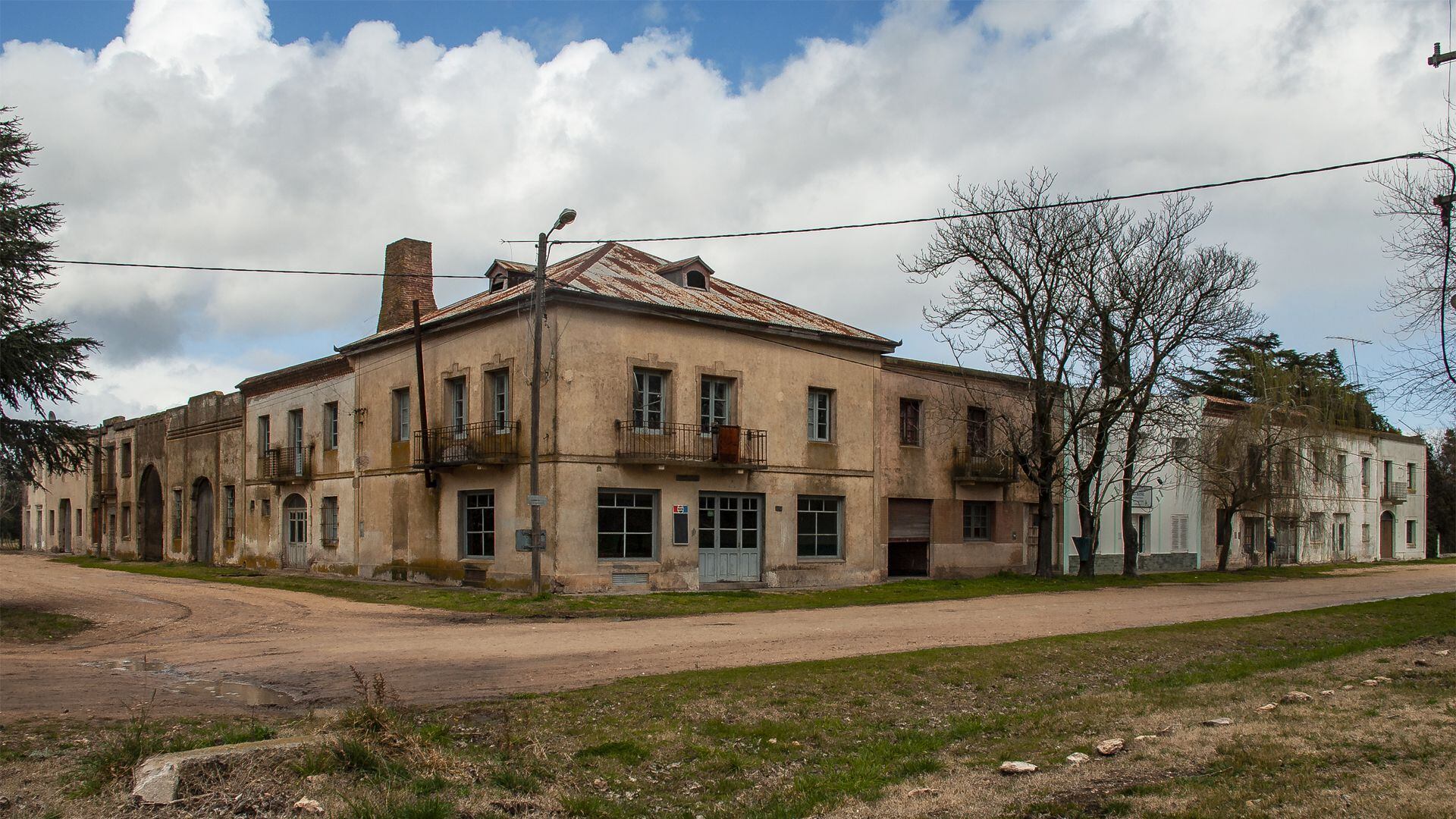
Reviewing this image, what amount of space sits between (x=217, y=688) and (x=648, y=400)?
1569 centimetres

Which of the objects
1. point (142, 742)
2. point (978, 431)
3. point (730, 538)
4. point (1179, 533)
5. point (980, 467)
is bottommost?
point (1179, 533)

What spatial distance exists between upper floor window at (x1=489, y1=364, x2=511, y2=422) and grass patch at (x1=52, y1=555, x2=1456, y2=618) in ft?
13.1

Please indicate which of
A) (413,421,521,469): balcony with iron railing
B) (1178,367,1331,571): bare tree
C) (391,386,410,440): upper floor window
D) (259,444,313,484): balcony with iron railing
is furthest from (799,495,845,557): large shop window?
(259,444,313,484): balcony with iron railing

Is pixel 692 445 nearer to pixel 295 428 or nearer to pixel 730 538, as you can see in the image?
pixel 730 538

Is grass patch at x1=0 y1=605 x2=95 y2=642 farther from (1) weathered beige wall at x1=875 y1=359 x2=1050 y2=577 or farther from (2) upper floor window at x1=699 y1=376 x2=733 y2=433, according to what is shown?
(1) weathered beige wall at x1=875 y1=359 x2=1050 y2=577

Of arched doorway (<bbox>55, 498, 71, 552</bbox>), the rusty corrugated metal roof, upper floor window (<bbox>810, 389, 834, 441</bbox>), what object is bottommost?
arched doorway (<bbox>55, 498, 71, 552</bbox>)

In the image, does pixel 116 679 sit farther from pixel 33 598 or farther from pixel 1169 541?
pixel 1169 541

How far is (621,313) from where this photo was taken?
25156mm

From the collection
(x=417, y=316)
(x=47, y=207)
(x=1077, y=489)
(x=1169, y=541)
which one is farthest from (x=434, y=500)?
(x=1169, y=541)

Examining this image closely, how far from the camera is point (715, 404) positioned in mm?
27250

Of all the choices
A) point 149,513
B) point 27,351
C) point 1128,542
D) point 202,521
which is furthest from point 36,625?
point 149,513

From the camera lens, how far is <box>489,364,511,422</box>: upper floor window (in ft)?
84.0

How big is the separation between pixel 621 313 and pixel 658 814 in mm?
19202

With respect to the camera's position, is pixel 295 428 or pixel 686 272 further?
pixel 295 428
